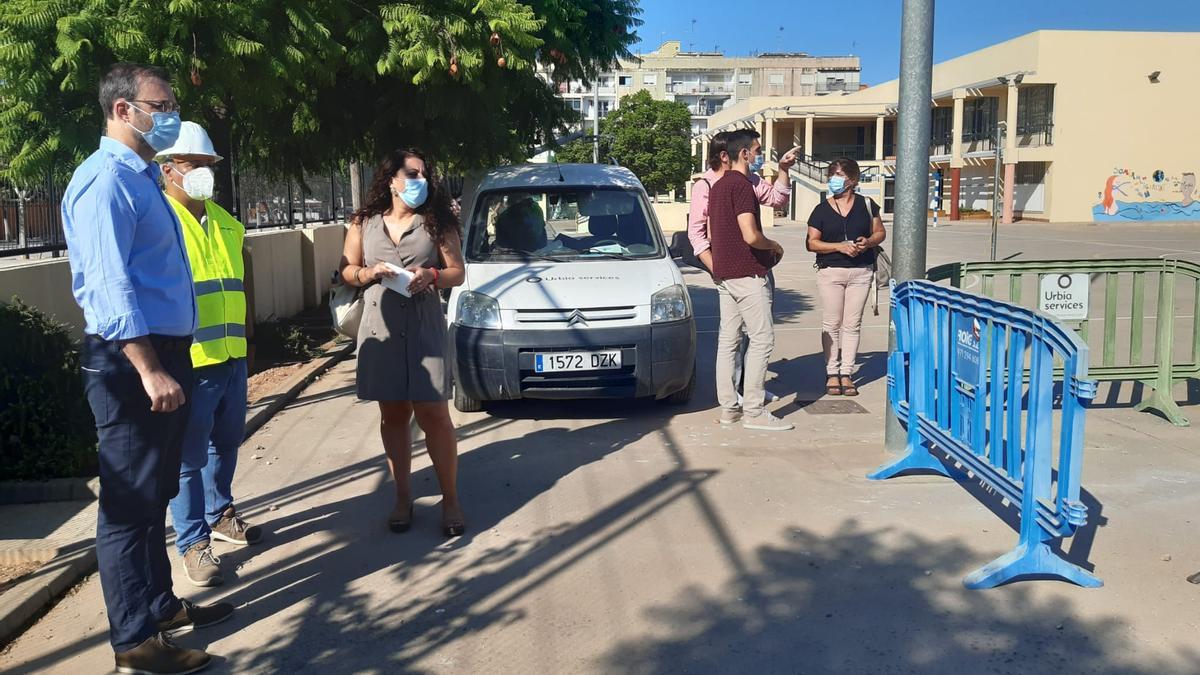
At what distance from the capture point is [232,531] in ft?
16.0

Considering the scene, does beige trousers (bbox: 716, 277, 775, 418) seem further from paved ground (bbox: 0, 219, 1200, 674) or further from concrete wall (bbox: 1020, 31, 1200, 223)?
concrete wall (bbox: 1020, 31, 1200, 223)

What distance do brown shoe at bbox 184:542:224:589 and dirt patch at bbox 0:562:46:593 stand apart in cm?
75

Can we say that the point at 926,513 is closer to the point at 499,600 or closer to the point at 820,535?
the point at 820,535

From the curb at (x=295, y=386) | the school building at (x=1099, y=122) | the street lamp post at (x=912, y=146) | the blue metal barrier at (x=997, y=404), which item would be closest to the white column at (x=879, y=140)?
the school building at (x=1099, y=122)

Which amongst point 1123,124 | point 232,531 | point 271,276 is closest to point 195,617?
point 232,531

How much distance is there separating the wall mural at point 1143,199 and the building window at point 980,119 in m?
5.74

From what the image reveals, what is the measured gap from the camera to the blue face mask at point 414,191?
4.88 metres

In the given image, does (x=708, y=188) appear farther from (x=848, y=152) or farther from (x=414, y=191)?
(x=848, y=152)

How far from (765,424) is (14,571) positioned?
4520 millimetres

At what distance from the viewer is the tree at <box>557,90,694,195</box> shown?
60281 mm

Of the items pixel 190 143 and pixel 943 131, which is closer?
pixel 190 143

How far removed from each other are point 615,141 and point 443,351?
186 feet

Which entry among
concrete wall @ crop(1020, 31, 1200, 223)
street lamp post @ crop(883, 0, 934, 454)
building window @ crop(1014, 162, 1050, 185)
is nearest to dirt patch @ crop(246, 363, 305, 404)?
street lamp post @ crop(883, 0, 934, 454)

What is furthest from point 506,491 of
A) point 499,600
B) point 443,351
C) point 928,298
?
point 928,298
